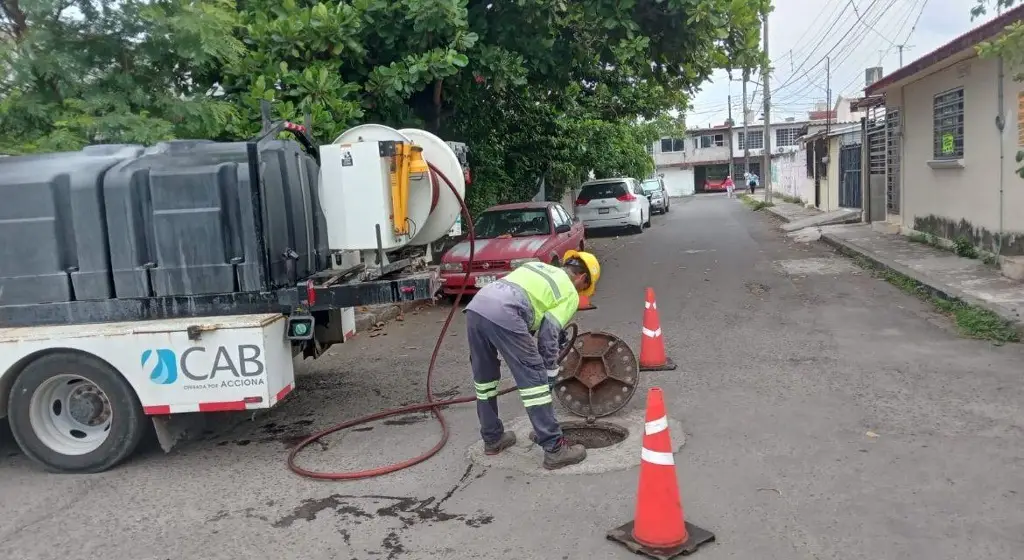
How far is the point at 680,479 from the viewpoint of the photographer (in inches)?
187

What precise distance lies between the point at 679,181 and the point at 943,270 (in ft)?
196

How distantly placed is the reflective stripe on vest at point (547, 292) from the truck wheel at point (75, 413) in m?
2.79

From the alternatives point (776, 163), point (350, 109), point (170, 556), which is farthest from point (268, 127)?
point (776, 163)

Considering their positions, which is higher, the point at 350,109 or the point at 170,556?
the point at 350,109

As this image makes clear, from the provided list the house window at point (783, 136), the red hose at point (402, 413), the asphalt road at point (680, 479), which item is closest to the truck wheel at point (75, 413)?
the asphalt road at point (680, 479)

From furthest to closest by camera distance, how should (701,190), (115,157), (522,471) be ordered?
(701,190), (115,157), (522,471)

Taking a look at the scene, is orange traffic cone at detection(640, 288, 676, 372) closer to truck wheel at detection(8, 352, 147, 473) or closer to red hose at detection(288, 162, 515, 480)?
red hose at detection(288, 162, 515, 480)

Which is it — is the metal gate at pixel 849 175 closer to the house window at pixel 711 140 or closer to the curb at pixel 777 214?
the curb at pixel 777 214

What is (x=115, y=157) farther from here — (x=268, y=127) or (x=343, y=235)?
(x=343, y=235)

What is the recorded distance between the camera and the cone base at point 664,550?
380 centimetres

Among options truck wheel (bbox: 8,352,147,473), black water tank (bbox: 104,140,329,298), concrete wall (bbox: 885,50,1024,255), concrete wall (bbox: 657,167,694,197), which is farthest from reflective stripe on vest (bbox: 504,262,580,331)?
concrete wall (bbox: 657,167,694,197)

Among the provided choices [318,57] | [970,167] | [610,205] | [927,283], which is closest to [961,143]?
[970,167]

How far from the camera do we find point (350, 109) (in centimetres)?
934

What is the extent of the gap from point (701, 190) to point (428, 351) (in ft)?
213
